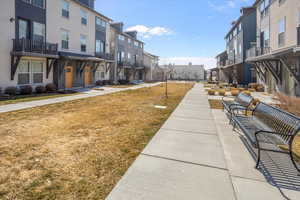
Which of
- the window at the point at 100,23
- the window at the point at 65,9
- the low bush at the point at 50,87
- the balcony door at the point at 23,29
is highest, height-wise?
the window at the point at 100,23

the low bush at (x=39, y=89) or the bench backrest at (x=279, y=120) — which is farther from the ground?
the low bush at (x=39, y=89)

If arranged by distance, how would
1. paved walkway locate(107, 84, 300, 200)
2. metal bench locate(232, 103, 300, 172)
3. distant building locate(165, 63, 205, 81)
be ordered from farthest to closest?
distant building locate(165, 63, 205, 81), metal bench locate(232, 103, 300, 172), paved walkway locate(107, 84, 300, 200)

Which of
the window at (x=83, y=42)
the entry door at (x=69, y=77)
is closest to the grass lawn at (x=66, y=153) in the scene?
the entry door at (x=69, y=77)

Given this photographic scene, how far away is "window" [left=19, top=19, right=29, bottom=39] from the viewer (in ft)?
46.8

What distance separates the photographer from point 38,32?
51.9 ft

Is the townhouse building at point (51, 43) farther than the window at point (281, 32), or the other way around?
the window at point (281, 32)

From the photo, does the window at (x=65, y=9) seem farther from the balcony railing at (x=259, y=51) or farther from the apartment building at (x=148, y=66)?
the apartment building at (x=148, y=66)

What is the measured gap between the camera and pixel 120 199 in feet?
8.53

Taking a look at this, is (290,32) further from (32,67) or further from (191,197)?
(32,67)

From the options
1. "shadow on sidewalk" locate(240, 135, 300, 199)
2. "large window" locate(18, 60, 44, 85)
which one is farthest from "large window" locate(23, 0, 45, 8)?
"shadow on sidewalk" locate(240, 135, 300, 199)

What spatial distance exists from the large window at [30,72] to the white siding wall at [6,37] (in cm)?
117

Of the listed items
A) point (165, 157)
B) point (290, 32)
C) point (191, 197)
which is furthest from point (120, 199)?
point (290, 32)

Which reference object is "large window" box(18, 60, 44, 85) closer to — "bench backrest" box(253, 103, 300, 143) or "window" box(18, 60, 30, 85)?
"window" box(18, 60, 30, 85)

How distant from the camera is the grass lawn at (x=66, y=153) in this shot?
2834 mm
